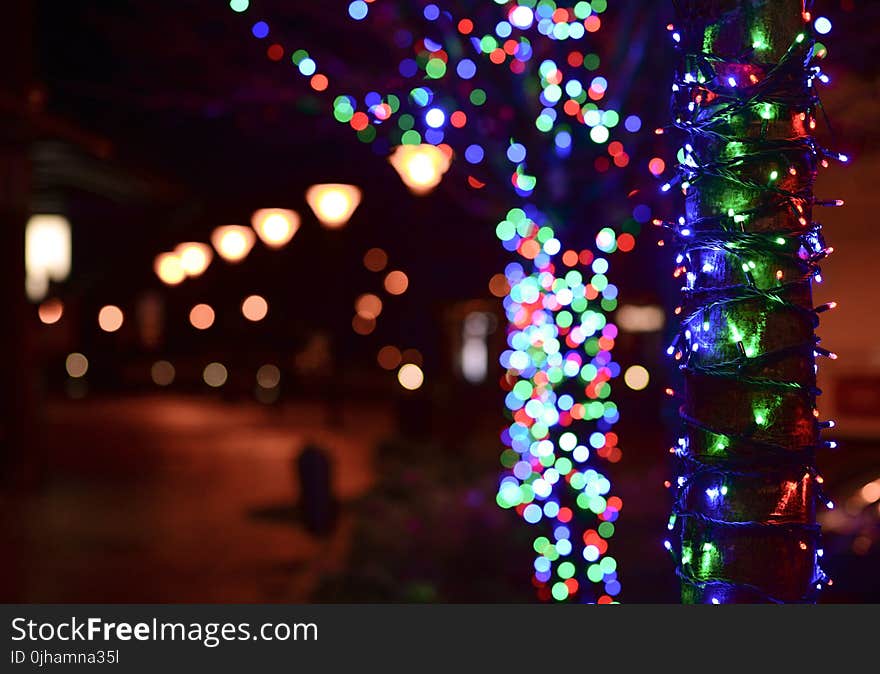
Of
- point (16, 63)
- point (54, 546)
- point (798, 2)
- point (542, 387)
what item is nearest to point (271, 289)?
point (16, 63)

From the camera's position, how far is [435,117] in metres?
6.50

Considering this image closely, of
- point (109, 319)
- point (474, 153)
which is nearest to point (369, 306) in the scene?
point (109, 319)

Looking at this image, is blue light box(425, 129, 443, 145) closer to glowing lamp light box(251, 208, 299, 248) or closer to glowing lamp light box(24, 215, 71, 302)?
glowing lamp light box(251, 208, 299, 248)

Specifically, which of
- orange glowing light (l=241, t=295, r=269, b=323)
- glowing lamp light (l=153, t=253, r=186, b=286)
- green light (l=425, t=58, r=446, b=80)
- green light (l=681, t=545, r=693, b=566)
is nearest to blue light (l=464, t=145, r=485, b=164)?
green light (l=425, t=58, r=446, b=80)

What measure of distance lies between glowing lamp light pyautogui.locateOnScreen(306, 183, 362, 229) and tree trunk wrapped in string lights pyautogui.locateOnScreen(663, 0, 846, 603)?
8.96 metres

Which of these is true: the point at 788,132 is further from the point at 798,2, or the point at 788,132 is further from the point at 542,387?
the point at 542,387

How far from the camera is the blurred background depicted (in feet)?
25.5

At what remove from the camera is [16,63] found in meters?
13.0

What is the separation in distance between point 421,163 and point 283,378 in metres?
20.1

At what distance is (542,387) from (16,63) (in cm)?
939

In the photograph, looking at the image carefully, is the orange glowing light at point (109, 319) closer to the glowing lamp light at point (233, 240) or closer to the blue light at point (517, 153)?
the glowing lamp light at point (233, 240)

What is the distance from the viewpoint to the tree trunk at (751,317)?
2.33m

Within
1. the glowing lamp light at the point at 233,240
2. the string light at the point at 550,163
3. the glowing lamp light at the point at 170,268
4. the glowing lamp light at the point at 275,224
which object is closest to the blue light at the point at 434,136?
the string light at the point at 550,163

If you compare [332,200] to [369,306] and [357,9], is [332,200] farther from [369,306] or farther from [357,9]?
[369,306]
